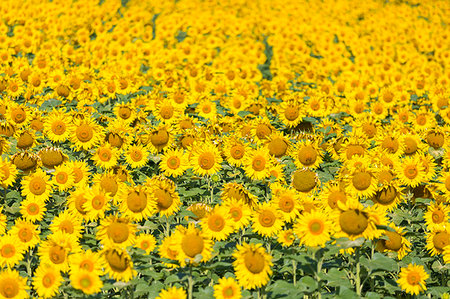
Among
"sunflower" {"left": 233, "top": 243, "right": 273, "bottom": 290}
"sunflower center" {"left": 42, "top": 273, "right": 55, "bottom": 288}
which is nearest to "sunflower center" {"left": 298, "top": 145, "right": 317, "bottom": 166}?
"sunflower" {"left": 233, "top": 243, "right": 273, "bottom": 290}

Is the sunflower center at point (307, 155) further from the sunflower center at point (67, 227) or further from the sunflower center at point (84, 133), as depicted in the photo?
the sunflower center at point (67, 227)

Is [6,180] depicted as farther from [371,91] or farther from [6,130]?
[371,91]

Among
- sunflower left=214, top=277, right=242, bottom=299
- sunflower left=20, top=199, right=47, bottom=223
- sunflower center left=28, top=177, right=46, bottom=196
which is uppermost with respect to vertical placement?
sunflower left=214, top=277, right=242, bottom=299

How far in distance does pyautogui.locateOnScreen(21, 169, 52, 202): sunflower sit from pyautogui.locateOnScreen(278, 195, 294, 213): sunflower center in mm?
2907

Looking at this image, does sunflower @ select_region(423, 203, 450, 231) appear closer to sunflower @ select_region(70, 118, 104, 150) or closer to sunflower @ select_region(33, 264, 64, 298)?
A: sunflower @ select_region(33, 264, 64, 298)

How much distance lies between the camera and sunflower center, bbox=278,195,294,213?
19.0ft

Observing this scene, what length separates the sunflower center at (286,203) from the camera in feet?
19.0

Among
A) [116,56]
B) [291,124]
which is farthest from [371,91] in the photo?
[116,56]

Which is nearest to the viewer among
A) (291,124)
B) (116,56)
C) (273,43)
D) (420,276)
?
(420,276)

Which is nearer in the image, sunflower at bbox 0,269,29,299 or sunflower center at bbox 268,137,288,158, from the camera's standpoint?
sunflower at bbox 0,269,29,299

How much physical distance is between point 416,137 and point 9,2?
1519cm

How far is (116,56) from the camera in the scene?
45.4ft

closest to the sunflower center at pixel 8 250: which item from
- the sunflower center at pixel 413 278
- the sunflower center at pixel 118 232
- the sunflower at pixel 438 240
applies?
the sunflower center at pixel 118 232

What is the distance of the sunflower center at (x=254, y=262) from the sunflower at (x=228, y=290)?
0.23m
